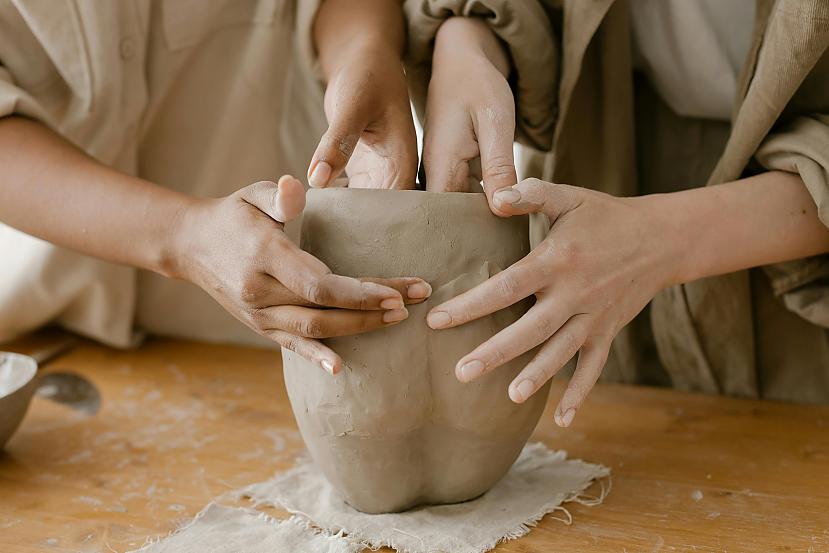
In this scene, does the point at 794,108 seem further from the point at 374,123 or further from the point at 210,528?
the point at 210,528

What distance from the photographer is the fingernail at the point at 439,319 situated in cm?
86

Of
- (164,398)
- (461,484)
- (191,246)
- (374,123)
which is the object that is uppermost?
(374,123)

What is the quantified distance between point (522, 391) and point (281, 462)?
1.31 ft

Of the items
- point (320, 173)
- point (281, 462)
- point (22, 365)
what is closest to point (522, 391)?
point (320, 173)

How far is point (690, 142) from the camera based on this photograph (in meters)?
1.35

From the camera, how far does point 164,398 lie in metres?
1.33

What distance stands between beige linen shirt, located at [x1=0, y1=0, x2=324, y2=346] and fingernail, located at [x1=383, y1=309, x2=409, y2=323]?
57 cm

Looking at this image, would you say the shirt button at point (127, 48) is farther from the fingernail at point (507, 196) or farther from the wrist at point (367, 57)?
the fingernail at point (507, 196)

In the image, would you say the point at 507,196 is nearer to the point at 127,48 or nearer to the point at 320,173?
the point at 320,173

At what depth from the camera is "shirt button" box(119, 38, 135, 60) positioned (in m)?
1.31

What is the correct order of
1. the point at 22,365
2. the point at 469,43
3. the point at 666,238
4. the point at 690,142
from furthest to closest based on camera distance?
the point at 690,142
the point at 22,365
the point at 469,43
the point at 666,238

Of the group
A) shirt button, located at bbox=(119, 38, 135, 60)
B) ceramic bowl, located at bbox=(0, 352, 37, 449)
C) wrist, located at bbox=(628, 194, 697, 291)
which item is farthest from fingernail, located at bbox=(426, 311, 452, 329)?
shirt button, located at bbox=(119, 38, 135, 60)

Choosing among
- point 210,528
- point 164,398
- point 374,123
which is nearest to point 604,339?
point 374,123

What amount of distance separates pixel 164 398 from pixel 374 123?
0.57 meters
